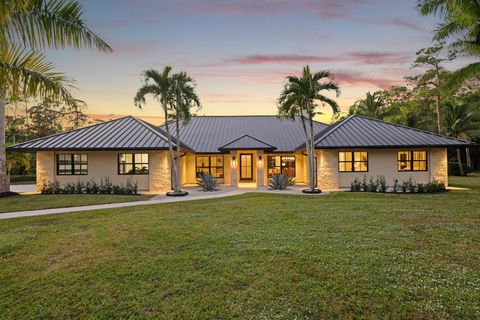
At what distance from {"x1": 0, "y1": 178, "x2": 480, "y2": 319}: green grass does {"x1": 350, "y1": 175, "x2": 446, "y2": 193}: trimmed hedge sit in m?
7.45

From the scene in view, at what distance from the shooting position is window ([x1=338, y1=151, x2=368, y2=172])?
18797 millimetres

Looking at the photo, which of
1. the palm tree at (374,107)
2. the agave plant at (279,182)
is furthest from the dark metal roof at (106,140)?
the palm tree at (374,107)

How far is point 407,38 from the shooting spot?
21.6 meters

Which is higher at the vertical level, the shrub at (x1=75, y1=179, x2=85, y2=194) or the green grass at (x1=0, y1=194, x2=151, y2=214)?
the shrub at (x1=75, y1=179, x2=85, y2=194)

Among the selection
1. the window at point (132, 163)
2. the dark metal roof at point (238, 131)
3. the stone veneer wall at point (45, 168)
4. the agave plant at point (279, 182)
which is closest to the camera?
the agave plant at point (279, 182)

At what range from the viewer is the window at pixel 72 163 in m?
18.7

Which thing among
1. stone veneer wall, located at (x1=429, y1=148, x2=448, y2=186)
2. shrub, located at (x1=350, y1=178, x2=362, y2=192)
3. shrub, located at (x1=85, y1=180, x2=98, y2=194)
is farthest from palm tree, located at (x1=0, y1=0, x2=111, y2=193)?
stone veneer wall, located at (x1=429, y1=148, x2=448, y2=186)

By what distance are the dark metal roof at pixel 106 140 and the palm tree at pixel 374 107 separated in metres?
33.3

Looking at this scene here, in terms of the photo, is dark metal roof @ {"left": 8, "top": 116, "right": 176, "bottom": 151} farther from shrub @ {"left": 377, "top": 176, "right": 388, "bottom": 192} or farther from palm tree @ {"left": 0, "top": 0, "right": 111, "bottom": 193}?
shrub @ {"left": 377, "top": 176, "right": 388, "bottom": 192}

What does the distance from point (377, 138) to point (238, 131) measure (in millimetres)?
11716

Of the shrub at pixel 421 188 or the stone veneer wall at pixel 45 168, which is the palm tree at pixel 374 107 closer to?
the shrub at pixel 421 188

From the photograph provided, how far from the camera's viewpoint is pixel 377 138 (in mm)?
18688

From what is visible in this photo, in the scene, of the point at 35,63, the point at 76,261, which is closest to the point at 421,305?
the point at 76,261

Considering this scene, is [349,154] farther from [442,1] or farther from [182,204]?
[182,204]
